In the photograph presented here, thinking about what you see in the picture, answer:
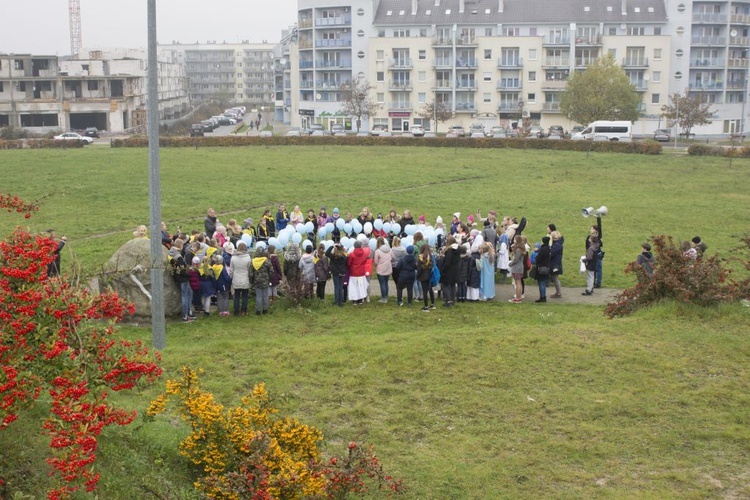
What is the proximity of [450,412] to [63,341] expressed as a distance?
5.93 meters

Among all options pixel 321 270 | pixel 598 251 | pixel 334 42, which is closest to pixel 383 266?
pixel 321 270

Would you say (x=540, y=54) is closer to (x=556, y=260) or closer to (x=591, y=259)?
(x=591, y=259)

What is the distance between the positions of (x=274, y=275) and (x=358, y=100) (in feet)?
245

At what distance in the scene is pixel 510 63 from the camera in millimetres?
96500

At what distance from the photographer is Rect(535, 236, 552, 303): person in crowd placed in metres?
20.4

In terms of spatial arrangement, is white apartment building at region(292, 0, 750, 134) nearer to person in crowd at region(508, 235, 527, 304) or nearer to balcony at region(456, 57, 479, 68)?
balcony at region(456, 57, 479, 68)

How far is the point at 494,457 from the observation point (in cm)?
1097

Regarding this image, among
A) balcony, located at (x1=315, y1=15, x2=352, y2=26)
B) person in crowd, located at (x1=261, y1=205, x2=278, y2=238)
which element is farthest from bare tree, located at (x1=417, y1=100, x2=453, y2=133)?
person in crowd, located at (x1=261, y1=205, x2=278, y2=238)

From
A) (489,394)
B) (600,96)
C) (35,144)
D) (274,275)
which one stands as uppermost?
(600,96)

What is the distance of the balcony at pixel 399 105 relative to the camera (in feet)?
329

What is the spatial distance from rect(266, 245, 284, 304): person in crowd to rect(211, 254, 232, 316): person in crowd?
1.00 metres

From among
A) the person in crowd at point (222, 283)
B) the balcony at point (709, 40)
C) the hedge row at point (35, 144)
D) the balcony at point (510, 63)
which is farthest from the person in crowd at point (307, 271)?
the balcony at point (709, 40)

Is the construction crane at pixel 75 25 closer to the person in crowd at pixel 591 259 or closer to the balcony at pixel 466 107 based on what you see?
the balcony at pixel 466 107

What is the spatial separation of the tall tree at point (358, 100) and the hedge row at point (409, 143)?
3022 cm
